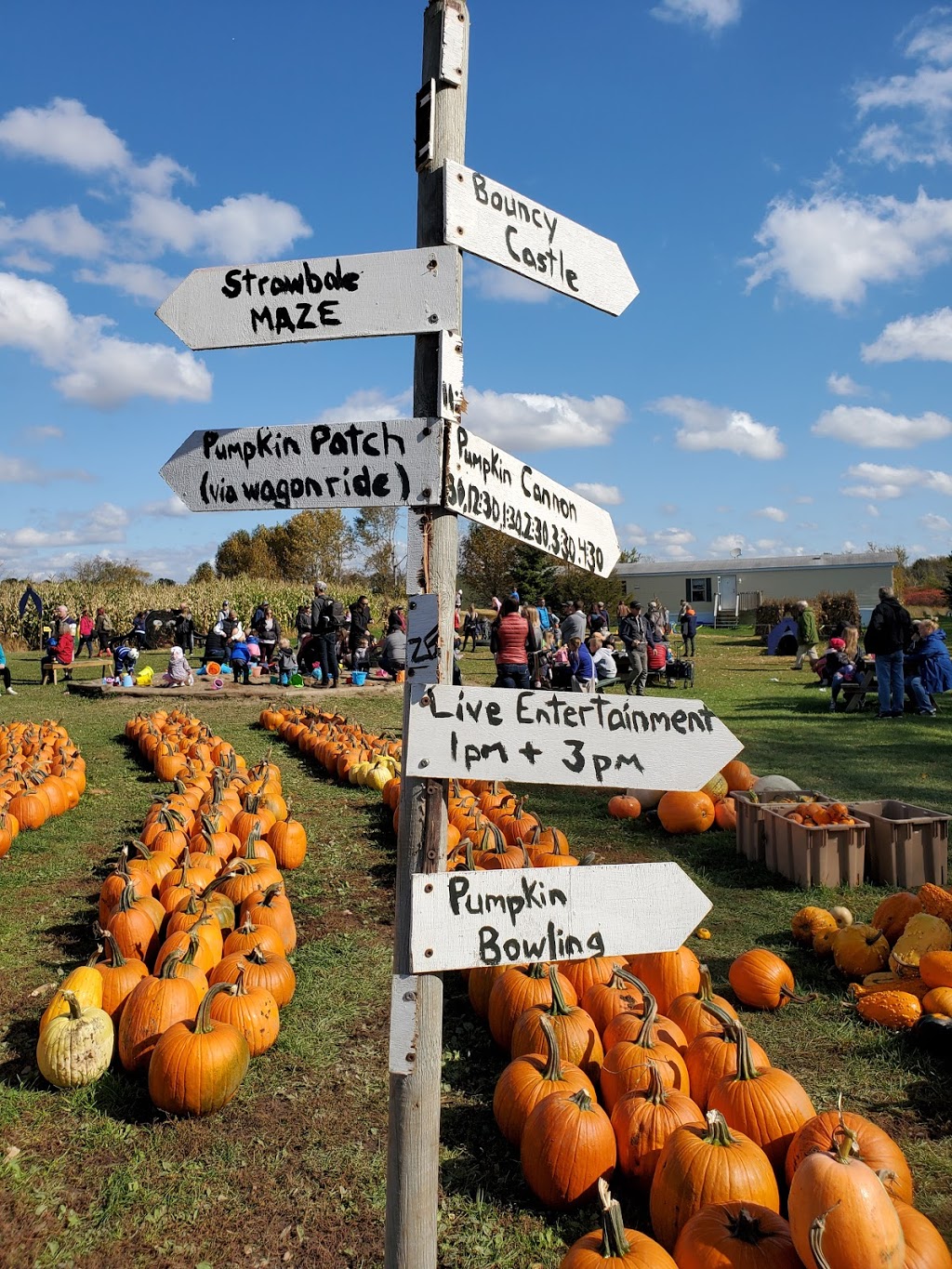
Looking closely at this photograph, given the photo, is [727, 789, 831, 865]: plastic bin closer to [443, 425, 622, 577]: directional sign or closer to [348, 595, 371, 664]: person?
[443, 425, 622, 577]: directional sign

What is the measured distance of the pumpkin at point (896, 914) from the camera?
465 cm

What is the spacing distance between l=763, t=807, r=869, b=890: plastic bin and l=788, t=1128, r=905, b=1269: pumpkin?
3.60 metres

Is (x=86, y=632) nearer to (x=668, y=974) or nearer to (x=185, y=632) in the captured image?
(x=185, y=632)

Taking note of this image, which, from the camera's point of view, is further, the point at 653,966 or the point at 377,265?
the point at 653,966

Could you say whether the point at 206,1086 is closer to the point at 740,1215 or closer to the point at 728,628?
the point at 740,1215

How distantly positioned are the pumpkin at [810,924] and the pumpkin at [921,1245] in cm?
258

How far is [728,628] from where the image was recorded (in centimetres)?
4912

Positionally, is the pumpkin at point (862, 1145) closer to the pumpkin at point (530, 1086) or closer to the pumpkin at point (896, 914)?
the pumpkin at point (530, 1086)

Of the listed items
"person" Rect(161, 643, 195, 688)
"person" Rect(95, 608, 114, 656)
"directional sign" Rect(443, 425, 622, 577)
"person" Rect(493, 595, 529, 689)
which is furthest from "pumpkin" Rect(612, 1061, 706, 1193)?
"person" Rect(95, 608, 114, 656)

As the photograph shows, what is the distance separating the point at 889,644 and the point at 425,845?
1324 centimetres

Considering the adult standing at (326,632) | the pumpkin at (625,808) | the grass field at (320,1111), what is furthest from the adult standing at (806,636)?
the grass field at (320,1111)

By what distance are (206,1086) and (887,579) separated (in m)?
55.3

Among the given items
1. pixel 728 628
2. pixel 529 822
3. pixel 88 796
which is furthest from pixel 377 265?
pixel 728 628

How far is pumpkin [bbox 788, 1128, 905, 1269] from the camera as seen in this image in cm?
229
